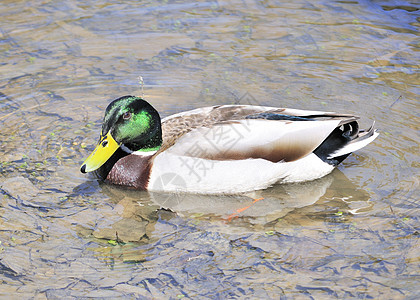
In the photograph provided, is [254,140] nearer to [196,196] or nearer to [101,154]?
[196,196]

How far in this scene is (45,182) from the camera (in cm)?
613

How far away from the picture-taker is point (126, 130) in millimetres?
6074

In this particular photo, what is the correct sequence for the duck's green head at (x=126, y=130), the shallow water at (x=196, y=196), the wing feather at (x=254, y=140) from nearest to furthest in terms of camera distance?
1. the shallow water at (x=196, y=196)
2. the wing feather at (x=254, y=140)
3. the duck's green head at (x=126, y=130)

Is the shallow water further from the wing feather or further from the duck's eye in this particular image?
the duck's eye

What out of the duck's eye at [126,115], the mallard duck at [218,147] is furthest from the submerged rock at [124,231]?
the duck's eye at [126,115]

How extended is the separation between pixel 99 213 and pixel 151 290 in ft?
4.30

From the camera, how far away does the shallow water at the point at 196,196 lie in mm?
4852

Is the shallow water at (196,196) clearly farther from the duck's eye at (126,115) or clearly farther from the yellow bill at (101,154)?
the duck's eye at (126,115)

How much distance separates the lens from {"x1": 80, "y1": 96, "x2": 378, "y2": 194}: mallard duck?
5867 mm

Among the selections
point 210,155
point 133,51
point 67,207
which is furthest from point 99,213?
point 133,51

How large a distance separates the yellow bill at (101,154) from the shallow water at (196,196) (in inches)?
13.2

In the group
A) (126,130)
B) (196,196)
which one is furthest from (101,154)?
(196,196)

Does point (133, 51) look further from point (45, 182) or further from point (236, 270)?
point (236, 270)

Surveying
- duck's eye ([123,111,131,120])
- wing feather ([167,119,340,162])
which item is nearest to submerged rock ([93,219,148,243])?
wing feather ([167,119,340,162])
